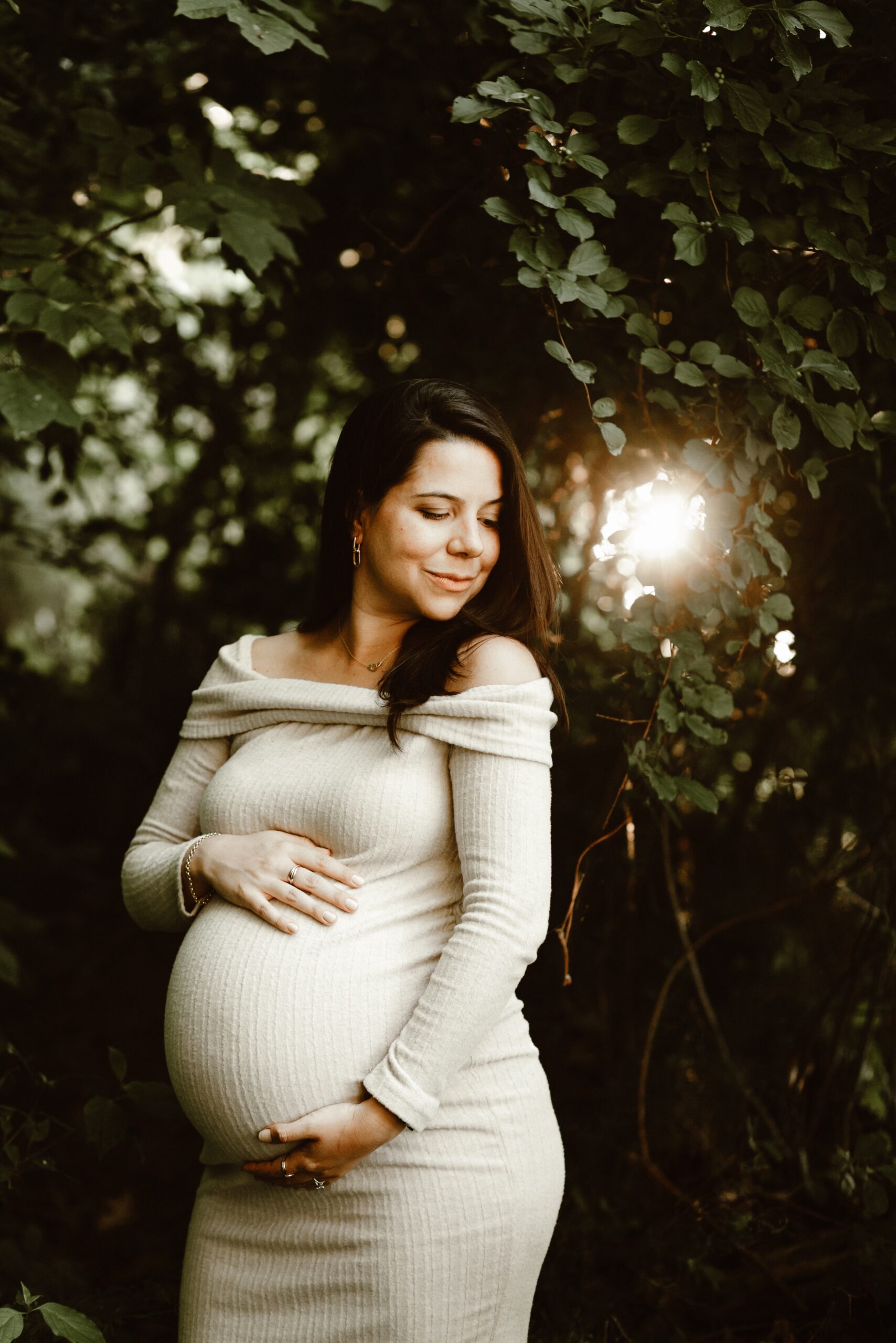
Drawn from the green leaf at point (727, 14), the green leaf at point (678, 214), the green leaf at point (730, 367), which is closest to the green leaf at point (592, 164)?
the green leaf at point (678, 214)

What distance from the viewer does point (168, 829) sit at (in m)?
1.70

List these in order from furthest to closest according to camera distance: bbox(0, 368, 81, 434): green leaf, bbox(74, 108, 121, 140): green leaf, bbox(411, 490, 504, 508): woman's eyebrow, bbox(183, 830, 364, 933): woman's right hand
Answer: bbox(74, 108, 121, 140): green leaf
bbox(0, 368, 81, 434): green leaf
bbox(411, 490, 504, 508): woman's eyebrow
bbox(183, 830, 364, 933): woman's right hand

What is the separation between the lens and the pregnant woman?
1.32 m

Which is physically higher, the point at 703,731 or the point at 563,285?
the point at 563,285

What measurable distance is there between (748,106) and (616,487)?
64 cm

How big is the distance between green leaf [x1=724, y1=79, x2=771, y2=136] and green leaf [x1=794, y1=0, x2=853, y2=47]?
11 centimetres

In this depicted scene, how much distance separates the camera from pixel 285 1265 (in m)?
1.39

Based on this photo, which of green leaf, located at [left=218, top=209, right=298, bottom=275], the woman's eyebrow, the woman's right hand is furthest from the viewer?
green leaf, located at [left=218, top=209, right=298, bottom=275]

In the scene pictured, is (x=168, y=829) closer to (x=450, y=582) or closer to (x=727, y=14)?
(x=450, y=582)

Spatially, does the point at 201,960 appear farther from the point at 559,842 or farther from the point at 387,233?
the point at 387,233

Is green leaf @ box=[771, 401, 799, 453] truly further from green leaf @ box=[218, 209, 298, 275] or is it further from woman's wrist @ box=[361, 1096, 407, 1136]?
woman's wrist @ box=[361, 1096, 407, 1136]

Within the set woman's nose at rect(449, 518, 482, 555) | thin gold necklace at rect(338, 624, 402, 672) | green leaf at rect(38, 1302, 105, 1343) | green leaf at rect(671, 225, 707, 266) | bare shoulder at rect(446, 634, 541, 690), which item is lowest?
green leaf at rect(38, 1302, 105, 1343)

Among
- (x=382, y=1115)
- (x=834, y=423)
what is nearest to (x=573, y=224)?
(x=834, y=423)

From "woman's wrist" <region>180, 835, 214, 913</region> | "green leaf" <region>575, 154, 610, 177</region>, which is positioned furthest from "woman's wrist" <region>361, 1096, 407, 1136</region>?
"green leaf" <region>575, 154, 610, 177</region>
